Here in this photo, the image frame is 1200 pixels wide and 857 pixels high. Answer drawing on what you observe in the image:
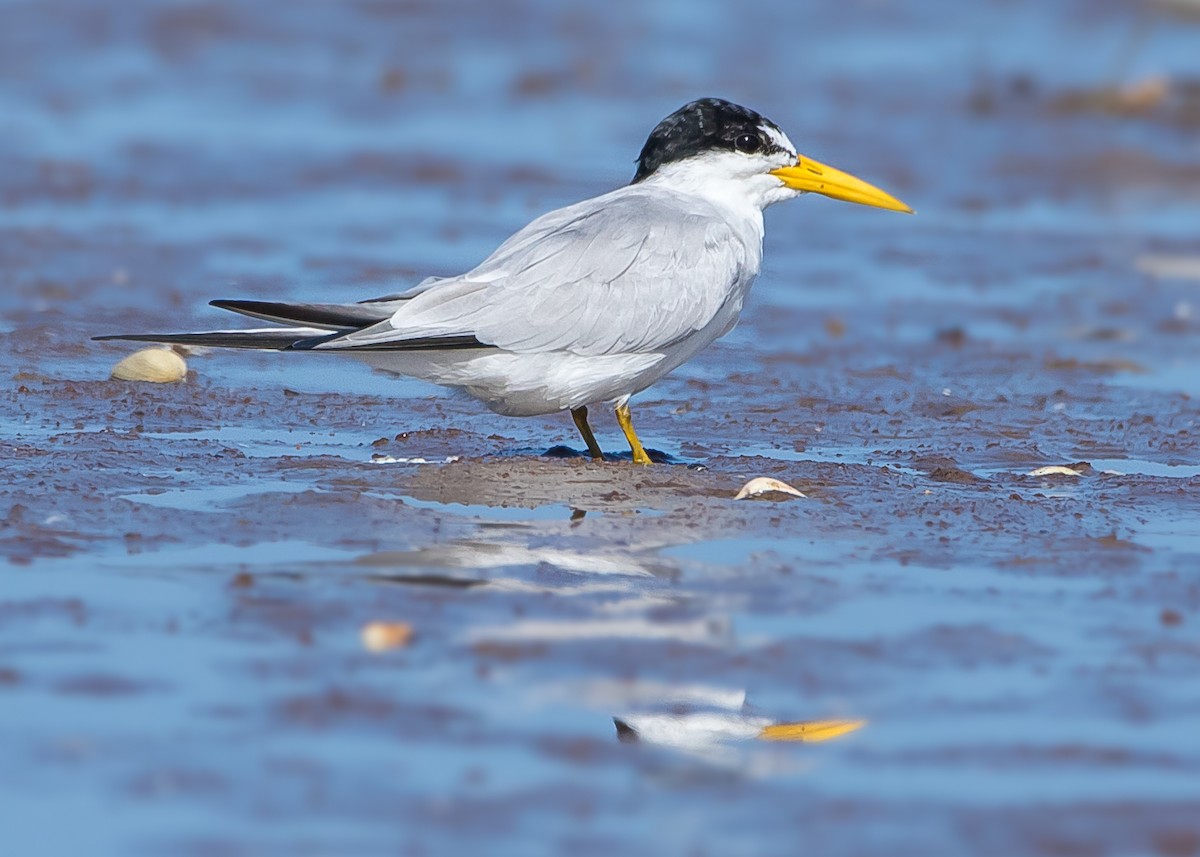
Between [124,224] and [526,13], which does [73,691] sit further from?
[526,13]

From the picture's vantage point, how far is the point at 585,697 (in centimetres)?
353

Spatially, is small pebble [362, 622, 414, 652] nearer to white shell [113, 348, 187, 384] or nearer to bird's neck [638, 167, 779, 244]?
bird's neck [638, 167, 779, 244]

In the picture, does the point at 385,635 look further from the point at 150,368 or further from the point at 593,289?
the point at 150,368

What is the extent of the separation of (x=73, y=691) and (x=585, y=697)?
3.03 feet

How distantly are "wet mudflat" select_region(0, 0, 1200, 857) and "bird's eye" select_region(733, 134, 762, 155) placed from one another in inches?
35.8

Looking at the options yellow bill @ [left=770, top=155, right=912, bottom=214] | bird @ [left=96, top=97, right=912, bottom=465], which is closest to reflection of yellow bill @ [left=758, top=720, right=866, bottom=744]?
bird @ [left=96, top=97, right=912, bottom=465]

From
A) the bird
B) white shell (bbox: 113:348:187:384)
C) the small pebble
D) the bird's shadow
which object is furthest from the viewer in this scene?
white shell (bbox: 113:348:187:384)

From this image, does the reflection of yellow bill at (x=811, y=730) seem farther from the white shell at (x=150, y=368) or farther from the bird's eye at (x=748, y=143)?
the white shell at (x=150, y=368)

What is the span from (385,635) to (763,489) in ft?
5.22

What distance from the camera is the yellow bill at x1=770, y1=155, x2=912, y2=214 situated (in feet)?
20.0

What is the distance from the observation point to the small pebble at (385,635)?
372cm

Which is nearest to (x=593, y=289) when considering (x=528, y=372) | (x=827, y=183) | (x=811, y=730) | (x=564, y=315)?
(x=564, y=315)

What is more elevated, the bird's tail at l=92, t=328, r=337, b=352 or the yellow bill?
the yellow bill

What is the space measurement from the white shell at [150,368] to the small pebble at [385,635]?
9.14 ft
